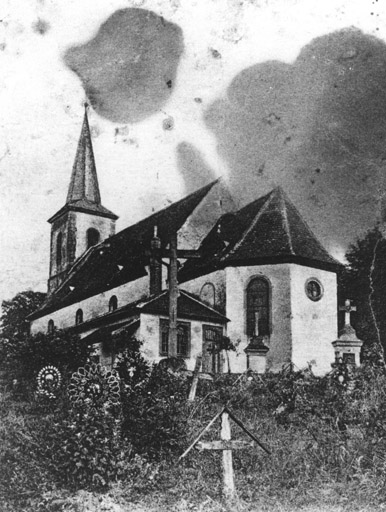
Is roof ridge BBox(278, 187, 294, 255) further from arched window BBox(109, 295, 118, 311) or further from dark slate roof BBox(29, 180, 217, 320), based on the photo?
arched window BBox(109, 295, 118, 311)

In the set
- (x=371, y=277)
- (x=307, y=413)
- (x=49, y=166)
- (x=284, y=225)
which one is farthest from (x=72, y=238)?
(x=307, y=413)

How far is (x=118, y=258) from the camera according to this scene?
2212 centimetres

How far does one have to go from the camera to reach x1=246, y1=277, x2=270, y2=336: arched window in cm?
1842

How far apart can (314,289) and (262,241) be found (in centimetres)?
228

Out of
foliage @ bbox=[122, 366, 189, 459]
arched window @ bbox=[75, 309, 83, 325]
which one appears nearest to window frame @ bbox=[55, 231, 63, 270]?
arched window @ bbox=[75, 309, 83, 325]

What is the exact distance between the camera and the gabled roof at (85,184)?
37.0 feet

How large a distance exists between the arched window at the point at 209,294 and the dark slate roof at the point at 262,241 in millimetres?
523

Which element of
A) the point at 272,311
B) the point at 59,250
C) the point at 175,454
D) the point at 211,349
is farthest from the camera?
the point at 59,250

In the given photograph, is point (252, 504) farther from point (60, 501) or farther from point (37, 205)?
point (37, 205)

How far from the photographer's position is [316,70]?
11.1 m

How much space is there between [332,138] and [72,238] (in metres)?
17.7

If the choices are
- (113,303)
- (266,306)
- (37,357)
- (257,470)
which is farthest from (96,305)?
(257,470)

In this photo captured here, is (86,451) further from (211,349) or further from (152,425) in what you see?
(211,349)

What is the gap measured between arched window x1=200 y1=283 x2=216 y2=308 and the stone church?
3 cm
